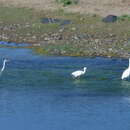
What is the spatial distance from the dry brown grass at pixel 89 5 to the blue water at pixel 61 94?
32.2 feet

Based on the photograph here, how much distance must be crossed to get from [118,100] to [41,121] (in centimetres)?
376

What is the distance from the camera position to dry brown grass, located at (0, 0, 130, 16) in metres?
49.0

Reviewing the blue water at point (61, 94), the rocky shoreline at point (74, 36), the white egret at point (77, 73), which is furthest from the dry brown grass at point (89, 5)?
the white egret at point (77, 73)

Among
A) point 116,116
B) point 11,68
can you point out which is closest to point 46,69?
point 11,68

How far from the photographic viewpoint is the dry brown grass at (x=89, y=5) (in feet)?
161

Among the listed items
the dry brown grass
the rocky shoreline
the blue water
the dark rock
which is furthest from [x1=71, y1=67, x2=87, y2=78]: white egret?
the dry brown grass

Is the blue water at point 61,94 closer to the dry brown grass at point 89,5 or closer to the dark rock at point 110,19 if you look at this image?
the dark rock at point 110,19

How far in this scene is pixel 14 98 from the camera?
32500 millimetres

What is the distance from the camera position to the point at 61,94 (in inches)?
1298

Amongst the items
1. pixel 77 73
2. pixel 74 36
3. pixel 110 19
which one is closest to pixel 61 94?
pixel 77 73

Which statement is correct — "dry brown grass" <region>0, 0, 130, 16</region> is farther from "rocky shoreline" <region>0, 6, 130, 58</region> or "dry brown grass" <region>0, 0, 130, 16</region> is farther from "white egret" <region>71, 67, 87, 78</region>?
"white egret" <region>71, 67, 87, 78</region>

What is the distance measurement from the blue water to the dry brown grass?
982 centimetres

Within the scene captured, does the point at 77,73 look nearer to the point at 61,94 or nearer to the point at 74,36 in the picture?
the point at 61,94

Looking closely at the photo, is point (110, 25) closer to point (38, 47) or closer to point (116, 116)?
point (38, 47)
